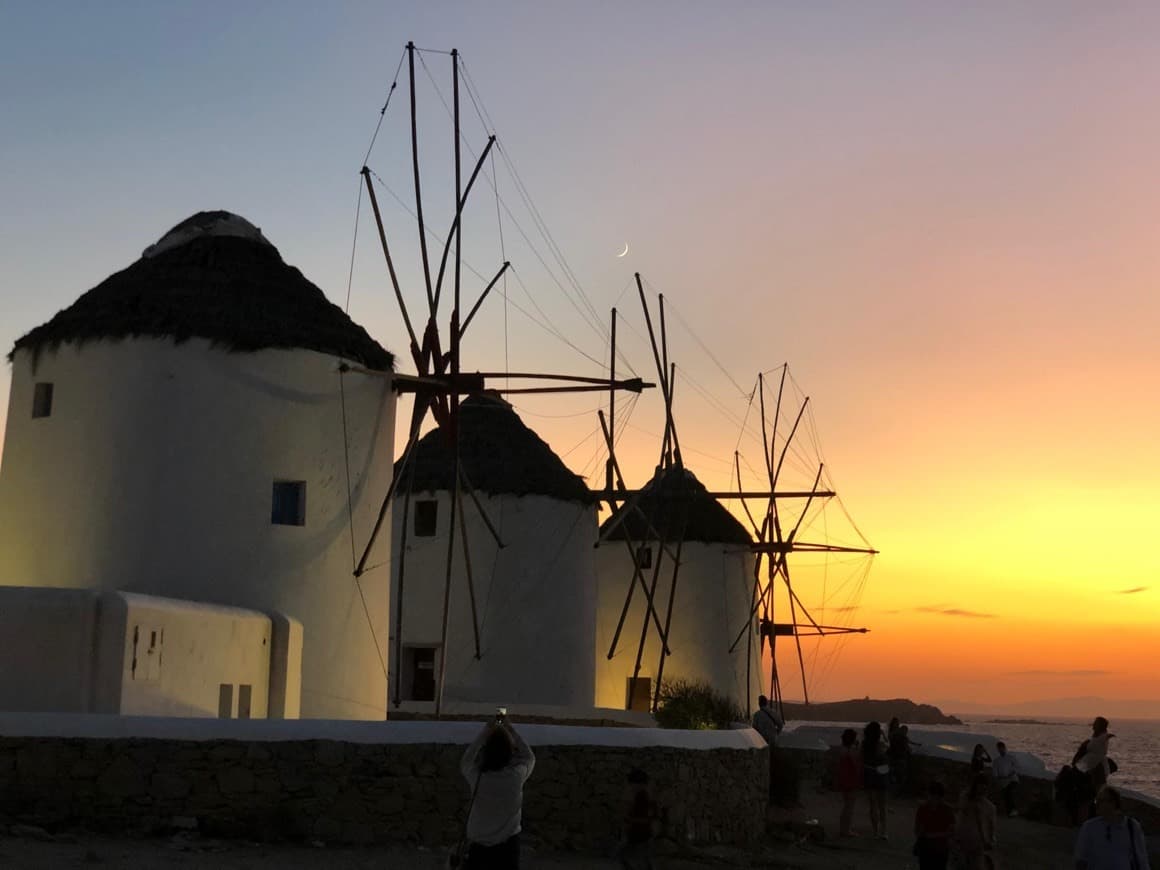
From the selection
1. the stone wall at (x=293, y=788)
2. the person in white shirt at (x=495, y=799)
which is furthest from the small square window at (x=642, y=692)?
the person in white shirt at (x=495, y=799)

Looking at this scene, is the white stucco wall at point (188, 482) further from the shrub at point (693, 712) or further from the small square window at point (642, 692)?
the small square window at point (642, 692)

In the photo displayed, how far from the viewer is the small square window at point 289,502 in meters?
17.8

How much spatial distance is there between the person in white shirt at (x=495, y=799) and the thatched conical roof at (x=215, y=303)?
965cm

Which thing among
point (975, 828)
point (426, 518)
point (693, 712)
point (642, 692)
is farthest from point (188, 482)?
point (642, 692)

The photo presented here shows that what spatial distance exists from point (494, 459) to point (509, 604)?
2.71 m

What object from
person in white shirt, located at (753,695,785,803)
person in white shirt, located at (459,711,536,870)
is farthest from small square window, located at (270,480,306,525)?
person in white shirt, located at (459,711,536,870)

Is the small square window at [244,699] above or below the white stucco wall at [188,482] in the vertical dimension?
below

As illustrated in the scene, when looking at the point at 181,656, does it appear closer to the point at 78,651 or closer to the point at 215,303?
the point at 78,651

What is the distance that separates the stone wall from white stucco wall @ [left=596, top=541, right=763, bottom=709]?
68.0 ft

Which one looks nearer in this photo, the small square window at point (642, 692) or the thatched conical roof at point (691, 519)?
the small square window at point (642, 692)

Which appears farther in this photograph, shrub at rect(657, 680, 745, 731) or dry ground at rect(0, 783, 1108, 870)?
shrub at rect(657, 680, 745, 731)

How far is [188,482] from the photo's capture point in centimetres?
1706

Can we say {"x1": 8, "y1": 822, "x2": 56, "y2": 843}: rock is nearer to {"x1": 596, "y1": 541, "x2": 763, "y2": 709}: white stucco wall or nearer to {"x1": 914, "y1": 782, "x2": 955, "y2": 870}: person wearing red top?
{"x1": 914, "y1": 782, "x2": 955, "y2": 870}: person wearing red top

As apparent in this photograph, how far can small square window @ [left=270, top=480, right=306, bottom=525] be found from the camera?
17781mm
